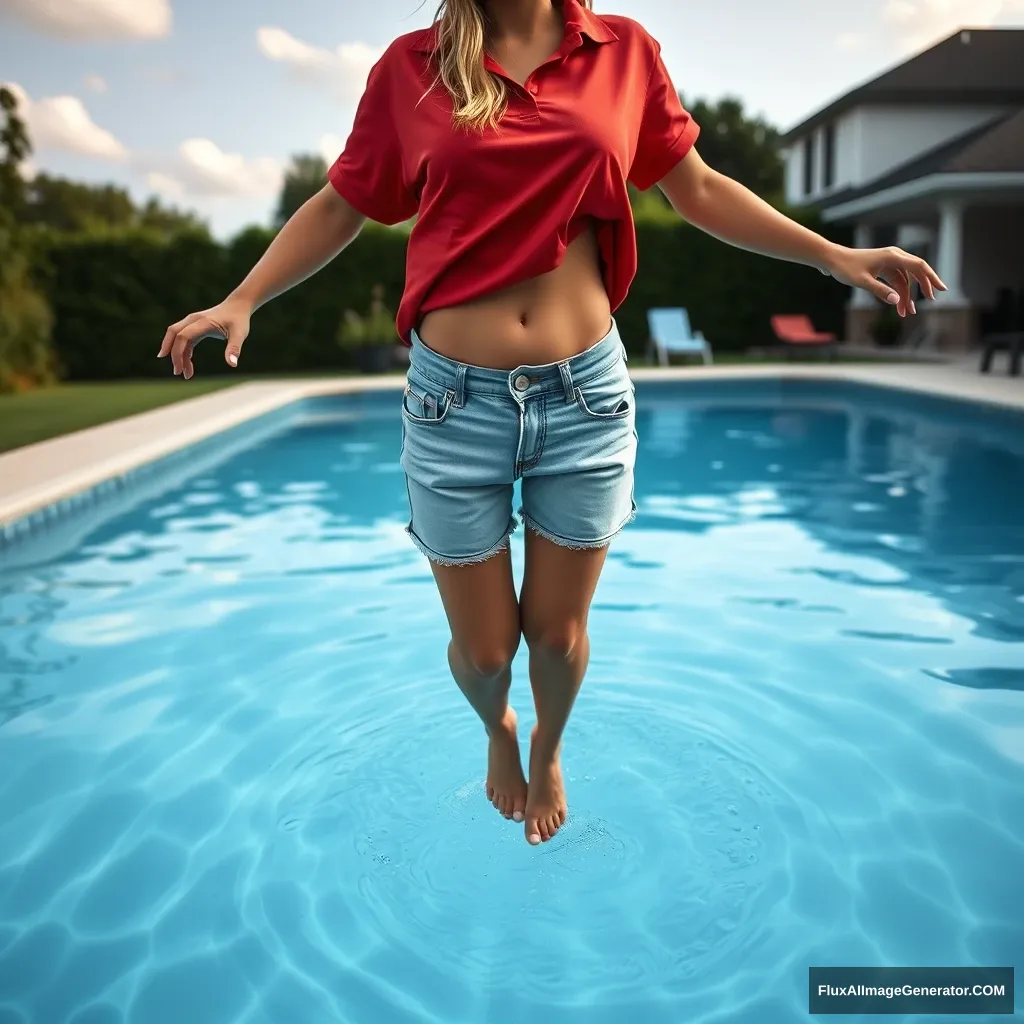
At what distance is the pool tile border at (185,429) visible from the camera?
6.12m

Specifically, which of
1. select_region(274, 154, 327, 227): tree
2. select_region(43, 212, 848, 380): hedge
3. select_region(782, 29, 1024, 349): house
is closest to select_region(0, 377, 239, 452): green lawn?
select_region(43, 212, 848, 380): hedge

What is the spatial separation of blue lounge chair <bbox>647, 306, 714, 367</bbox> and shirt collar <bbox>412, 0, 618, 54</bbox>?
14.6 metres

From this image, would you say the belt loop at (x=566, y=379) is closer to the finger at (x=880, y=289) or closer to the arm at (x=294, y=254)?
the arm at (x=294, y=254)

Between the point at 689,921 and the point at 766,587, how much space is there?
2857 millimetres

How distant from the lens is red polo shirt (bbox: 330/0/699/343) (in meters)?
1.71

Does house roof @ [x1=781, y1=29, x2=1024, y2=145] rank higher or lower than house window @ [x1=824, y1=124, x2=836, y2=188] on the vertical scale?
higher

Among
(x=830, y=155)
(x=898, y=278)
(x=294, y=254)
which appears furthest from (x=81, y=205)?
(x=898, y=278)

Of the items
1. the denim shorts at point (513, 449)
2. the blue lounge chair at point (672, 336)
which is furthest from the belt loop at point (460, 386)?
the blue lounge chair at point (672, 336)

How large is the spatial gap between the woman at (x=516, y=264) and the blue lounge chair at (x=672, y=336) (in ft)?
47.3

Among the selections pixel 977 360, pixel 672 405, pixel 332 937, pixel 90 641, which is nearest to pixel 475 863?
pixel 332 937

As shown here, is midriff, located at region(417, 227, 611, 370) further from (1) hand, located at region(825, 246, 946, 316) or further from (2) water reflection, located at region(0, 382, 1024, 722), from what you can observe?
(2) water reflection, located at region(0, 382, 1024, 722)

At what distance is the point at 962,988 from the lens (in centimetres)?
200

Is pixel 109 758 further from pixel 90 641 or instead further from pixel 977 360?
pixel 977 360

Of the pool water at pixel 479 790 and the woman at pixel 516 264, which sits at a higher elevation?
the woman at pixel 516 264
